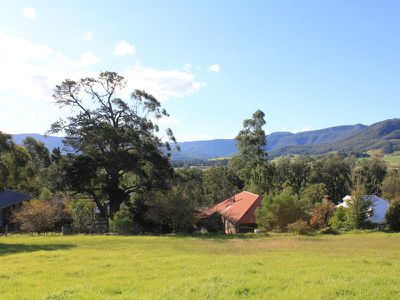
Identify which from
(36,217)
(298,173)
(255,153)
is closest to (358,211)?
(255,153)

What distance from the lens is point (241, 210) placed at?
171ft

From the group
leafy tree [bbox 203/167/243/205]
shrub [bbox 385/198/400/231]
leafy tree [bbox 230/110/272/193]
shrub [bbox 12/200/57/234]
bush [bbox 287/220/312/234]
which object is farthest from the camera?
leafy tree [bbox 203/167/243/205]

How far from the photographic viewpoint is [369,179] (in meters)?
90.9

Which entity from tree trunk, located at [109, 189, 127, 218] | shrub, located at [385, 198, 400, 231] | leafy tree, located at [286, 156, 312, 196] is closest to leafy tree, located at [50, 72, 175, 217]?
tree trunk, located at [109, 189, 127, 218]

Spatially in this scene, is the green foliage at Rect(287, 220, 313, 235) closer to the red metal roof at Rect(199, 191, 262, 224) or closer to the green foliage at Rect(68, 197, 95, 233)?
the red metal roof at Rect(199, 191, 262, 224)

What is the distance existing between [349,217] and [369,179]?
49060 millimetres

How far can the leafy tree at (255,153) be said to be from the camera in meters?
61.1

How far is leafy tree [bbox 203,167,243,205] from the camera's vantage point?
83312 mm

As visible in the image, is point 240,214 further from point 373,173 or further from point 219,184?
point 373,173

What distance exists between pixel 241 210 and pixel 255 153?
12225mm

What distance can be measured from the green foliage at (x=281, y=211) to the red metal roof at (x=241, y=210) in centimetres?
658

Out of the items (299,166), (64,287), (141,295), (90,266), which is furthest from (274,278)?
(299,166)

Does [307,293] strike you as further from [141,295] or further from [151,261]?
[151,261]

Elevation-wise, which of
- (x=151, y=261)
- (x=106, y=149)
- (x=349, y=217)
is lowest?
(x=349, y=217)
